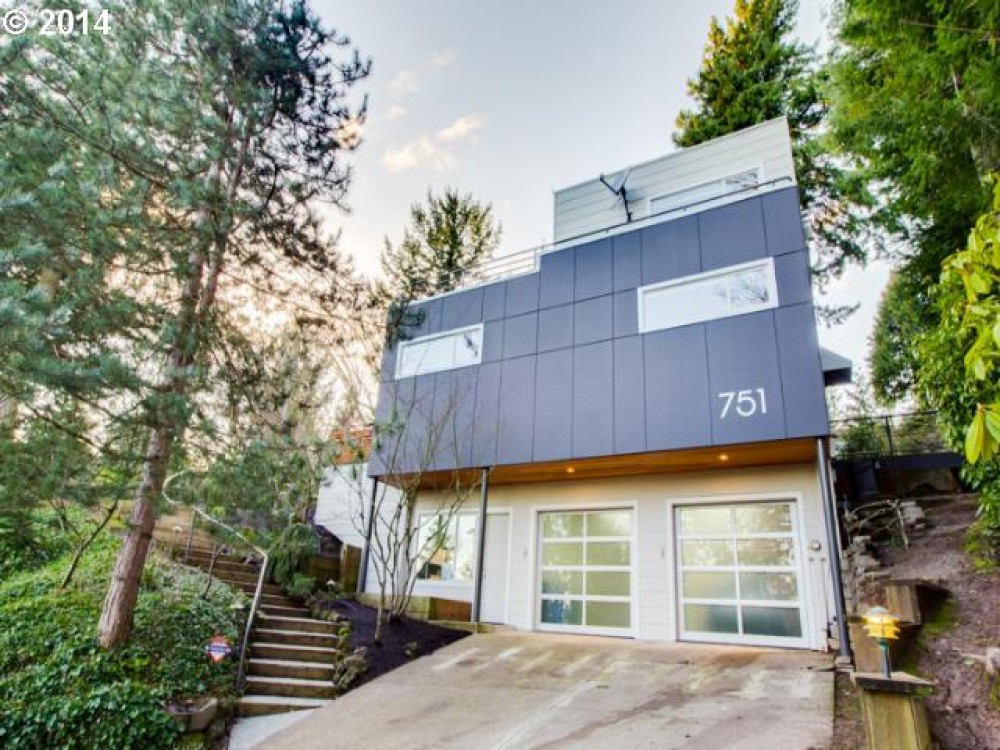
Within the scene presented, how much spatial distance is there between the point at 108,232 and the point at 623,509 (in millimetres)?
7400

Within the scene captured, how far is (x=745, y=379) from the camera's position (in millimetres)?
7145

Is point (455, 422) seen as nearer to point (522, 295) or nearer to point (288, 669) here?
point (522, 295)

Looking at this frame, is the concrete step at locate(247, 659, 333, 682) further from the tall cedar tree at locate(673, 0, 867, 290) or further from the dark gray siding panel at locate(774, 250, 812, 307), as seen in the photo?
the tall cedar tree at locate(673, 0, 867, 290)

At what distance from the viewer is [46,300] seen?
4055mm

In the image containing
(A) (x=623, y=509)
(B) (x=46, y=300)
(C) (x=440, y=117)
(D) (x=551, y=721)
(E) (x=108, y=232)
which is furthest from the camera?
(C) (x=440, y=117)

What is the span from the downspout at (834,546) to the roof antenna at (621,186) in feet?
17.6

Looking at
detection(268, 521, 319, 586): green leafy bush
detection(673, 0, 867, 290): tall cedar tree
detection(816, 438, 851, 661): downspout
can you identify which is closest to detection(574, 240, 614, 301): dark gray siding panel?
detection(816, 438, 851, 661): downspout

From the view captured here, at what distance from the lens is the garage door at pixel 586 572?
8406 mm

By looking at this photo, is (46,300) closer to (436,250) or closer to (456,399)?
(456,399)

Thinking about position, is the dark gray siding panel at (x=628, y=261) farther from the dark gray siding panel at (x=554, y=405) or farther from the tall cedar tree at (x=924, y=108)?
the tall cedar tree at (x=924, y=108)

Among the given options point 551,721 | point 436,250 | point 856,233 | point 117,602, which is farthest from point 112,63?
point 856,233

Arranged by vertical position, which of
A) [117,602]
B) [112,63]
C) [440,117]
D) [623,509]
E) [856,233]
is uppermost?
[440,117]

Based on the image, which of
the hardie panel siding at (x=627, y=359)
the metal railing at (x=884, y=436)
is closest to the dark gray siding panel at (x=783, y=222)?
the hardie panel siding at (x=627, y=359)

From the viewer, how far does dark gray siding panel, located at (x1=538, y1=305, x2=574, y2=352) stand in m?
8.84
